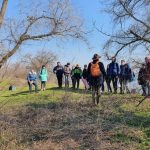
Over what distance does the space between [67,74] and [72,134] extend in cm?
1440

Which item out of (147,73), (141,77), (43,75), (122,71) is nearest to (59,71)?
(43,75)

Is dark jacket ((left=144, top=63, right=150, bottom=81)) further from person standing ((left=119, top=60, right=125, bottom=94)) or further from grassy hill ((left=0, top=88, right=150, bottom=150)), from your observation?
person standing ((left=119, top=60, right=125, bottom=94))

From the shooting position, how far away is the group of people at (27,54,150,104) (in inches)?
690

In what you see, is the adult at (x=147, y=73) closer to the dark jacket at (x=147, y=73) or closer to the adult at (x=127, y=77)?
the dark jacket at (x=147, y=73)

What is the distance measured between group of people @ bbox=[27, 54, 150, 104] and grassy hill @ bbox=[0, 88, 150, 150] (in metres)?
0.82

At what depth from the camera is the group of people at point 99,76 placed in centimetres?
1753

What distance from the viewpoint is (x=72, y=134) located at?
1284cm

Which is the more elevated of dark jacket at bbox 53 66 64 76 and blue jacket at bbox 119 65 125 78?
dark jacket at bbox 53 66 64 76

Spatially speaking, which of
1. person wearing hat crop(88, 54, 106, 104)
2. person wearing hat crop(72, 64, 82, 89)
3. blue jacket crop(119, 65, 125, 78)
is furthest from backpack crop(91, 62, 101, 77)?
person wearing hat crop(72, 64, 82, 89)

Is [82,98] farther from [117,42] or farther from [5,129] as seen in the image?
[5,129]

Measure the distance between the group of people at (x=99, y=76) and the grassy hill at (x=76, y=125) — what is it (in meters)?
0.82

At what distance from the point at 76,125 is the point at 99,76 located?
3.93m

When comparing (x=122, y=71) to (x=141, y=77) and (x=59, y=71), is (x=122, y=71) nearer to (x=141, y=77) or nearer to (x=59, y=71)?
(x=141, y=77)

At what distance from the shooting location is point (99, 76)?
1752cm
